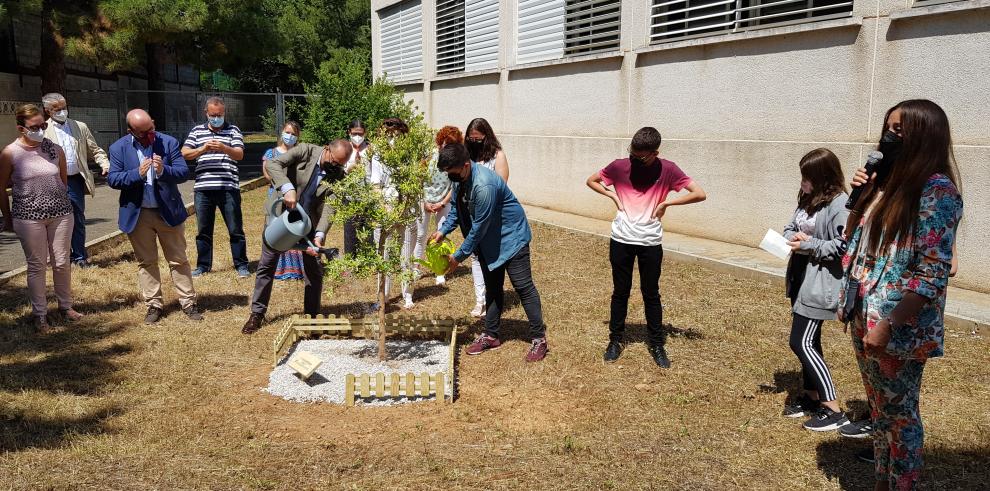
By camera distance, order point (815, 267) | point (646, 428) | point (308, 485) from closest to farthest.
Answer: point (308, 485) < point (815, 267) < point (646, 428)

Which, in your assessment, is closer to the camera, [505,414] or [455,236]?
[505,414]

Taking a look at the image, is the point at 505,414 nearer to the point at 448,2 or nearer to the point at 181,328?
the point at 181,328

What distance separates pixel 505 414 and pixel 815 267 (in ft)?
6.85

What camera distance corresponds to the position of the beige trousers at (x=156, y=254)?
6688mm

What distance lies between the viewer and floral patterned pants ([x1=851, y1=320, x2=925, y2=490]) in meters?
3.22

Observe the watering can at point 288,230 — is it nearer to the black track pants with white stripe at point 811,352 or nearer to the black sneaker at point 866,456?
the black track pants with white stripe at point 811,352

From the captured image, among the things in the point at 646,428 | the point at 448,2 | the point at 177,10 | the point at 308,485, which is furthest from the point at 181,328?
the point at 177,10

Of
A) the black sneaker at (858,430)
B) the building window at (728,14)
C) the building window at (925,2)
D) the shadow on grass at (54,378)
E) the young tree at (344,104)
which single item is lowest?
the shadow on grass at (54,378)

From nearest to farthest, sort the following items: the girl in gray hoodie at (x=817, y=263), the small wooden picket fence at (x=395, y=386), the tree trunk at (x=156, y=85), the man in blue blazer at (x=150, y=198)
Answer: the girl in gray hoodie at (x=817, y=263)
the small wooden picket fence at (x=395, y=386)
the man in blue blazer at (x=150, y=198)
the tree trunk at (x=156, y=85)

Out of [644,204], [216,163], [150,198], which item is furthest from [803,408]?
[216,163]

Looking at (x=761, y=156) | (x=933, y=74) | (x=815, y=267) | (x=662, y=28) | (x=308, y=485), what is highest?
(x=662, y=28)

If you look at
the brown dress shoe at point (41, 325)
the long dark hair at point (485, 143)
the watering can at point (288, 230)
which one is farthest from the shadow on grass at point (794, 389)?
the brown dress shoe at point (41, 325)

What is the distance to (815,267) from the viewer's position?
434 cm

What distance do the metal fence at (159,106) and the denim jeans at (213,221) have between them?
34.8ft
